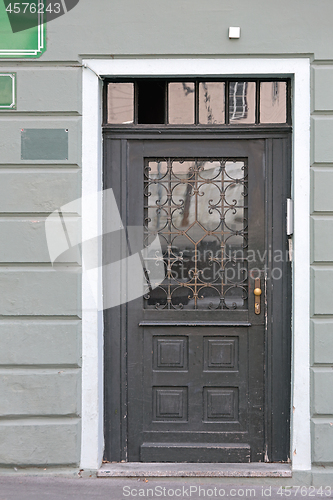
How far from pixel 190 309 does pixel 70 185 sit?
141 cm

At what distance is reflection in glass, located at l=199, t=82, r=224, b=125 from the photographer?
3.52 metres

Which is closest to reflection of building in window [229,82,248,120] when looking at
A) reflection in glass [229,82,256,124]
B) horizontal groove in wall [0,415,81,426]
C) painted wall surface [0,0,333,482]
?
reflection in glass [229,82,256,124]

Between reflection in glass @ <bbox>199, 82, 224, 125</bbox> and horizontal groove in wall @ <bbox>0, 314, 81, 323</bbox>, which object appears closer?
horizontal groove in wall @ <bbox>0, 314, 81, 323</bbox>

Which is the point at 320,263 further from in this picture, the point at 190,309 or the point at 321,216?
the point at 190,309

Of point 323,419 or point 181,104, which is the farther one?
point 181,104

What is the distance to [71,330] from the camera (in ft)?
11.0

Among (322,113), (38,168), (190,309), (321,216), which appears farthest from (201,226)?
(38,168)

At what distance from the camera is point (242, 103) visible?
3.52m

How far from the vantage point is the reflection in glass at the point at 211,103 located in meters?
3.52

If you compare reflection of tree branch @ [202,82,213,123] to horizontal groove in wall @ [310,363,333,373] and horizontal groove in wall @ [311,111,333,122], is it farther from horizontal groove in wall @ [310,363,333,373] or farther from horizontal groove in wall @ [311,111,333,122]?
horizontal groove in wall @ [310,363,333,373]

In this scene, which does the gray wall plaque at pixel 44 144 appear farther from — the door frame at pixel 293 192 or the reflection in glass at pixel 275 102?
the reflection in glass at pixel 275 102

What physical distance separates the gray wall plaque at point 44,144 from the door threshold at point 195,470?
255cm

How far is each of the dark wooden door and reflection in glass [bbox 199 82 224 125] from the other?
8.0 inches

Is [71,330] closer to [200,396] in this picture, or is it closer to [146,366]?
[146,366]
